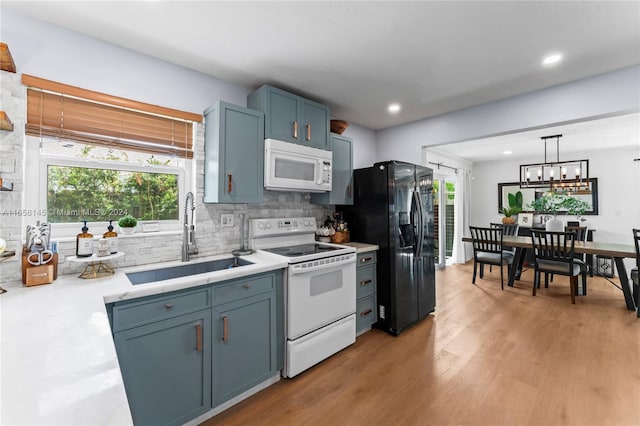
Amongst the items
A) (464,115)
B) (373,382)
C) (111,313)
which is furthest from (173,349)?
(464,115)

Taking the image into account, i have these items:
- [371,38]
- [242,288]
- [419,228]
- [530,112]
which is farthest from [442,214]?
[242,288]

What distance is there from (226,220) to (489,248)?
4255mm

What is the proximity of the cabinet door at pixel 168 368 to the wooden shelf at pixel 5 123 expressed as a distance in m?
1.26

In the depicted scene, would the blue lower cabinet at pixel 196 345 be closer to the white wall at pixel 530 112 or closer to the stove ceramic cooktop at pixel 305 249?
the stove ceramic cooktop at pixel 305 249

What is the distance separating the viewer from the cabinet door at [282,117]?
2383 mm

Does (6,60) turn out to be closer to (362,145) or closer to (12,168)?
(12,168)

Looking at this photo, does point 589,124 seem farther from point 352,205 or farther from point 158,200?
point 158,200

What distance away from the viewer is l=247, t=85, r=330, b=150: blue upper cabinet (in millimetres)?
2385

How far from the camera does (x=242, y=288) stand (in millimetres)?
1829

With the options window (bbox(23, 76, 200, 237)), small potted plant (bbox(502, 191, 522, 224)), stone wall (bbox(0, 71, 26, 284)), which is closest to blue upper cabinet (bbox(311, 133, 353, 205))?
window (bbox(23, 76, 200, 237))

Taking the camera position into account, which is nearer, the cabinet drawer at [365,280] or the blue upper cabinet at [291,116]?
the blue upper cabinet at [291,116]

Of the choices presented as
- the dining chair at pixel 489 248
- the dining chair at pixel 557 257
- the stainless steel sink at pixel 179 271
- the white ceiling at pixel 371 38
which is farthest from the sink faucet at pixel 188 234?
the dining chair at pixel 557 257

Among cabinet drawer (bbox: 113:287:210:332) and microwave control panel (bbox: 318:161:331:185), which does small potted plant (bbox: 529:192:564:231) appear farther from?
cabinet drawer (bbox: 113:287:210:332)

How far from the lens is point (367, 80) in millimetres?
2484
